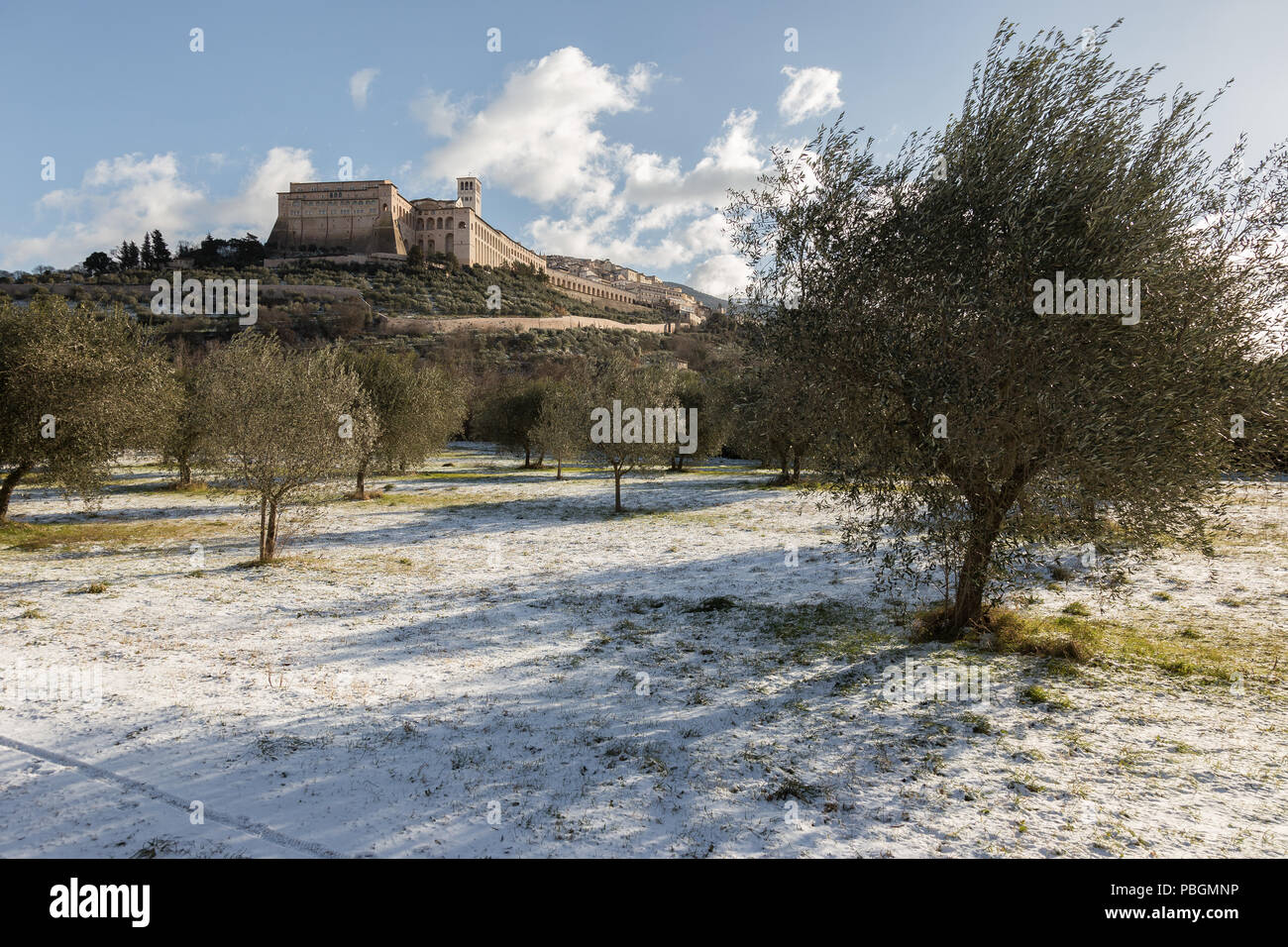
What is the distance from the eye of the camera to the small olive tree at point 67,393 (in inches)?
896

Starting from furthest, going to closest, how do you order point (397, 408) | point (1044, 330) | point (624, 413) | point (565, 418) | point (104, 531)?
1. point (565, 418)
2. point (397, 408)
3. point (624, 413)
4. point (104, 531)
5. point (1044, 330)

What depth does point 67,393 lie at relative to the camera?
2309 cm

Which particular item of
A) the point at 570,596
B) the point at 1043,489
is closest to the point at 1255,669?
the point at 1043,489

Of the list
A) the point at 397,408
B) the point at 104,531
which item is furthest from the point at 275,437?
the point at 397,408

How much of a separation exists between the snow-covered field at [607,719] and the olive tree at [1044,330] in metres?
2.97

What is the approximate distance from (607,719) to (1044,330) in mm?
9485

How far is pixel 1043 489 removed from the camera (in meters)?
10.9

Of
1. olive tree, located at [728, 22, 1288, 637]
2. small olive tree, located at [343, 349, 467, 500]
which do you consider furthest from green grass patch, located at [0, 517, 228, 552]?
olive tree, located at [728, 22, 1288, 637]

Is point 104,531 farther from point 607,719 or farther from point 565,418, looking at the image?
point 565,418

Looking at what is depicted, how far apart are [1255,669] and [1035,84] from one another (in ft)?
37.8
